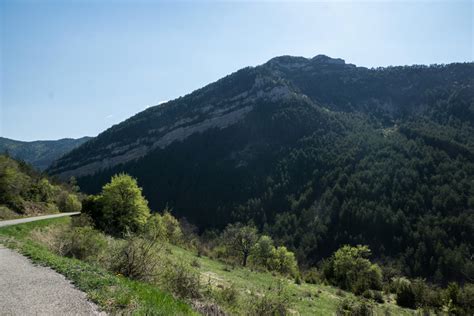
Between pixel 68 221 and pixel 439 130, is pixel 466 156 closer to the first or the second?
pixel 439 130

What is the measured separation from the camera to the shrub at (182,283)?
Answer: 32.6 ft

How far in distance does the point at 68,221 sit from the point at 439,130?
6384 inches

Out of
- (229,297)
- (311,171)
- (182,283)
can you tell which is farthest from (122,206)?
(311,171)

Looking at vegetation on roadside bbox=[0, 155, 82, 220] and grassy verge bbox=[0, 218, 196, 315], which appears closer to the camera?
grassy verge bbox=[0, 218, 196, 315]

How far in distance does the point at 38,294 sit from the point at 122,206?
23033 mm

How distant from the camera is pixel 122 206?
29594 millimetres

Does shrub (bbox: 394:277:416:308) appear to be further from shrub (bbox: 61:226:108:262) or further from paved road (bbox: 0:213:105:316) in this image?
paved road (bbox: 0:213:105:316)

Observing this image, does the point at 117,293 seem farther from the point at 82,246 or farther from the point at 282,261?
the point at 282,261

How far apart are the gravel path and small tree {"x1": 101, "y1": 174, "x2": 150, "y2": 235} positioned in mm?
19071

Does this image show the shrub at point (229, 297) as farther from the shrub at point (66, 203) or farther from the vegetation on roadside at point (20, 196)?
the shrub at point (66, 203)

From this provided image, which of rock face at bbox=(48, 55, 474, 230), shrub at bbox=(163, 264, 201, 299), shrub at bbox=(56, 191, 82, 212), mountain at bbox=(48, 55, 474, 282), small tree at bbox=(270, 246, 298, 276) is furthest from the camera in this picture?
rock face at bbox=(48, 55, 474, 230)

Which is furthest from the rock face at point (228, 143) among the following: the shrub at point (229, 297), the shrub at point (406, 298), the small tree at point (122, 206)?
the shrub at point (229, 297)

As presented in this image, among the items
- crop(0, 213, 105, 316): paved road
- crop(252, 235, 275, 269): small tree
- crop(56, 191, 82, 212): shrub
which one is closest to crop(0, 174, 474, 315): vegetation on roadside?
crop(0, 213, 105, 316): paved road

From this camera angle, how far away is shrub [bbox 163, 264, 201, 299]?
993 cm
